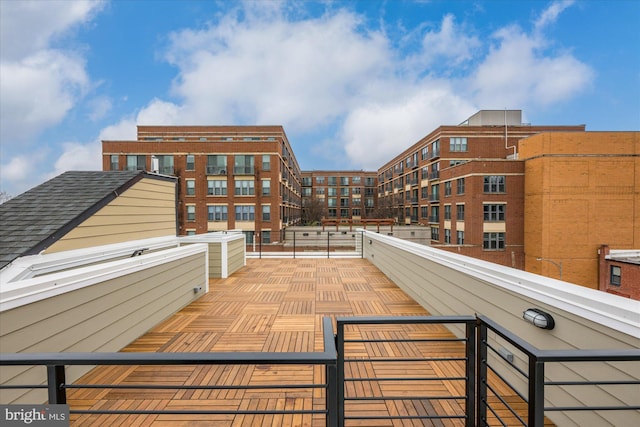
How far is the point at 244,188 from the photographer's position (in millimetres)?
28734

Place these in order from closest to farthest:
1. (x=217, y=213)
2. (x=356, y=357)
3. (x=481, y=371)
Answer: (x=481, y=371)
(x=356, y=357)
(x=217, y=213)

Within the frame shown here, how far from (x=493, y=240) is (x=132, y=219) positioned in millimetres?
27122

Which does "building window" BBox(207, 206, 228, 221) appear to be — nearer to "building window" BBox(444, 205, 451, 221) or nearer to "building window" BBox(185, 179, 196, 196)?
"building window" BBox(185, 179, 196, 196)

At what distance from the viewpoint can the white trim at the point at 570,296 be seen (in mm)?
2045

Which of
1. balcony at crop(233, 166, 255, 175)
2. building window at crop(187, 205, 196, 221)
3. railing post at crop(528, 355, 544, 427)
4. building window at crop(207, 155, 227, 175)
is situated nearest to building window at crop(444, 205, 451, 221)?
balcony at crop(233, 166, 255, 175)

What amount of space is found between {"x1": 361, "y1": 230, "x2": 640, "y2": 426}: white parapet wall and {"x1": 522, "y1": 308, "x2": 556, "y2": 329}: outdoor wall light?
0.04m

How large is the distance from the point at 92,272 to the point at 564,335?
5037 millimetres

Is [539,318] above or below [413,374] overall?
above

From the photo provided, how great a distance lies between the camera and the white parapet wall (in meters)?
2.04

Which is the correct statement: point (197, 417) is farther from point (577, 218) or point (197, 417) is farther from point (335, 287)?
point (577, 218)

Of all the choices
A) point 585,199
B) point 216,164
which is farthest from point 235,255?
point 585,199

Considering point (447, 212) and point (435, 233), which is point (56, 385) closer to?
point (447, 212)

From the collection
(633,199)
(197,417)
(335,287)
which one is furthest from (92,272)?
(633,199)

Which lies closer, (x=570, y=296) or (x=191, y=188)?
(x=570, y=296)
